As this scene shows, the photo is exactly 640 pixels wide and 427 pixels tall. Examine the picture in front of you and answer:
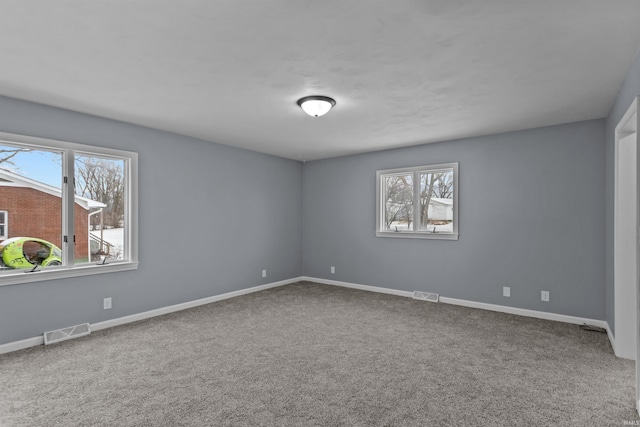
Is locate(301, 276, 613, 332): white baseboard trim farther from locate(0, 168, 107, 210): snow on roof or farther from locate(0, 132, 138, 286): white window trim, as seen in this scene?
locate(0, 168, 107, 210): snow on roof

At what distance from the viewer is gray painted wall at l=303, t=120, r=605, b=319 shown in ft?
13.2

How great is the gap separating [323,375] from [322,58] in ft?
8.05

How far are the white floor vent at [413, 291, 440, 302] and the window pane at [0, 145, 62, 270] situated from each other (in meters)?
4.66

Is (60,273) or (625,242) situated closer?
(625,242)

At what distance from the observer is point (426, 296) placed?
521 cm

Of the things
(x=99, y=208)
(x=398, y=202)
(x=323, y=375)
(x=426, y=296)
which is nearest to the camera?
(x=323, y=375)

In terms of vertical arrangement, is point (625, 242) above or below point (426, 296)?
above

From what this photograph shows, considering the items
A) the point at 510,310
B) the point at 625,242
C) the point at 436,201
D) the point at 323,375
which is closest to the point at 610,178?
the point at 625,242

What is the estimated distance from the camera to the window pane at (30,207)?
10.9 ft

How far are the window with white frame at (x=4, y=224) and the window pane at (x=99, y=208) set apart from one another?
58cm

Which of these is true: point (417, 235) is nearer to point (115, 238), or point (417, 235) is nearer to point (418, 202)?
point (418, 202)

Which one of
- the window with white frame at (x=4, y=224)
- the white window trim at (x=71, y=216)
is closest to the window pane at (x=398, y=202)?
the white window trim at (x=71, y=216)

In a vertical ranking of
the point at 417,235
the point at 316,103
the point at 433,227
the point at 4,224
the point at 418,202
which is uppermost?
the point at 316,103

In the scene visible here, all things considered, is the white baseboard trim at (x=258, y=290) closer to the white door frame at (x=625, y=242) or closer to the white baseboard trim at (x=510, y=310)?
the white baseboard trim at (x=510, y=310)
